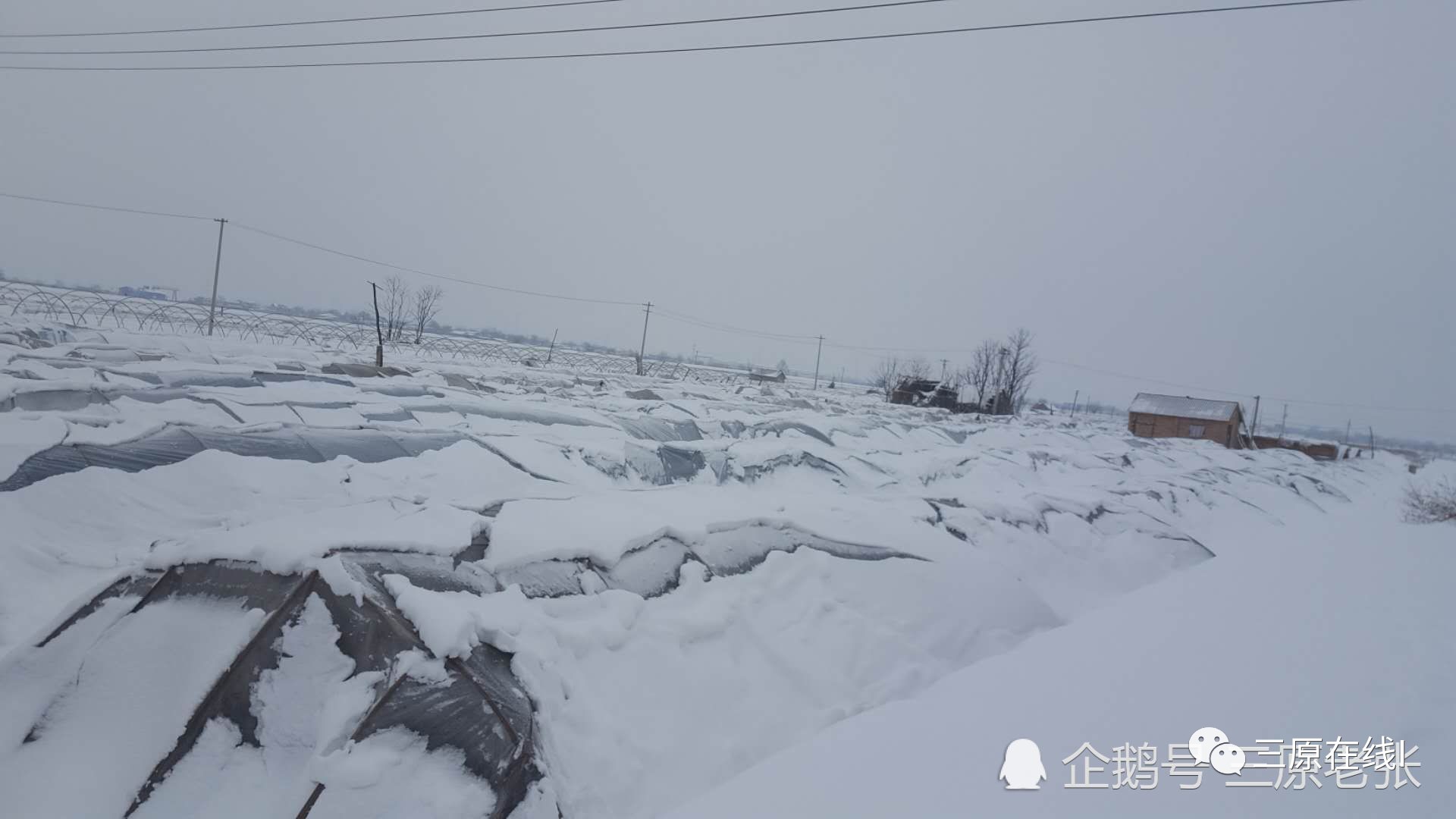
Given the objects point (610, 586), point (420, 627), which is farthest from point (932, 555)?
point (420, 627)

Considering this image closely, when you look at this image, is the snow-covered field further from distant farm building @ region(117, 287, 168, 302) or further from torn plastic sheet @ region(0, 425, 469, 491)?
distant farm building @ region(117, 287, 168, 302)

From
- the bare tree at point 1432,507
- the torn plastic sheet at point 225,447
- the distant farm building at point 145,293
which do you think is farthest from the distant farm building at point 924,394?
the distant farm building at point 145,293

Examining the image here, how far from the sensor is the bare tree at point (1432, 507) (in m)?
16.7

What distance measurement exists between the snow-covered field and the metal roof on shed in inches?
1531

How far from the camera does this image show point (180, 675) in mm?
3201

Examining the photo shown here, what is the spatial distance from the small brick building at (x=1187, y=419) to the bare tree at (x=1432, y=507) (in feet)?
82.6

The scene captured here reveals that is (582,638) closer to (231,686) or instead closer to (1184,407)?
(231,686)

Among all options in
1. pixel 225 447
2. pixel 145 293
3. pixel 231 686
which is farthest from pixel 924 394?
pixel 145 293

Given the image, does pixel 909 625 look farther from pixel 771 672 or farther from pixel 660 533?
pixel 660 533

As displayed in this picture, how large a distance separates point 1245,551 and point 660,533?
11436mm

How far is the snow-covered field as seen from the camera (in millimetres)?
3021

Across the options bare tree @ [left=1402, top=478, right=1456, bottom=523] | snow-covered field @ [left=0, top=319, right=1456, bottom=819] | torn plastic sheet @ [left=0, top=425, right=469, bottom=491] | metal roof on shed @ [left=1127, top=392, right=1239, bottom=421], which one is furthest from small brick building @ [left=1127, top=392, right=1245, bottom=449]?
torn plastic sheet @ [left=0, top=425, right=469, bottom=491]

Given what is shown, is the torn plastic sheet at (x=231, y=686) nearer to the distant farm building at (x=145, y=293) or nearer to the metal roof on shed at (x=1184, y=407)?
the metal roof on shed at (x=1184, y=407)

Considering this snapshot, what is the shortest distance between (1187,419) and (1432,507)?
94.7 feet
